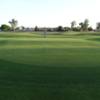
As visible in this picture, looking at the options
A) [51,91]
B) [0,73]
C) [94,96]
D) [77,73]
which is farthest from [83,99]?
[0,73]

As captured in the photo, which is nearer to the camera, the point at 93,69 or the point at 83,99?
the point at 83,99

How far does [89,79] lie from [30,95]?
259cm

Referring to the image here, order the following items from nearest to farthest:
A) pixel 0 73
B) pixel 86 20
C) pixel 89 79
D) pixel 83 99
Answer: pixel 83 99, pixel 89 79, pixel 0 73, pixel 86 20

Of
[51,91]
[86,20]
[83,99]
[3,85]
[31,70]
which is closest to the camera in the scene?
[83,99]

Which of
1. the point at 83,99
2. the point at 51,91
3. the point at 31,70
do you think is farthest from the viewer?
the point at 31,70

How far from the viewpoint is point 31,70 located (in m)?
11.3

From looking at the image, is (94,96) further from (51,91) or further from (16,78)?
(16,78)

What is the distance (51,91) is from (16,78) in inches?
77.2

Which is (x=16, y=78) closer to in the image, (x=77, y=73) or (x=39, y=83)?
(x=39, y=83)

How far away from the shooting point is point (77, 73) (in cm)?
1066

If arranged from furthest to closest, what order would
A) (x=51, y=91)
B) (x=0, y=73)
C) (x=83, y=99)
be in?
(x=0, y=73) → (x=51, y=91) → (x=83, y=99)

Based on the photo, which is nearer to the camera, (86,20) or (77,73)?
(77,73)

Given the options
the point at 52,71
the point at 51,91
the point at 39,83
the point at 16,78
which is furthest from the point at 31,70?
the point at 51,91

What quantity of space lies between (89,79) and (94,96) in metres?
1.99
